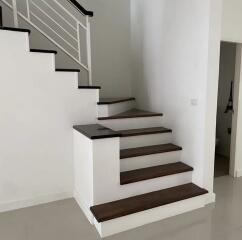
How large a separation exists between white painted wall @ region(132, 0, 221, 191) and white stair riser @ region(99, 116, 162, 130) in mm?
149

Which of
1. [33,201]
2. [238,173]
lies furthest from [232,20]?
[33,201]

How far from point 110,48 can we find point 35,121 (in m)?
2.13

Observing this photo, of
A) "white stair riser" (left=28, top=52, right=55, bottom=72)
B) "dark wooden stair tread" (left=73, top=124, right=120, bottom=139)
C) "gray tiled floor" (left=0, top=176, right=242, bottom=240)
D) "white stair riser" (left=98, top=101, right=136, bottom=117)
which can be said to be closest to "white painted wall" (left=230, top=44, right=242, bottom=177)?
"gray tiled floor" (left=0, top=176, right=242, bottom=240)

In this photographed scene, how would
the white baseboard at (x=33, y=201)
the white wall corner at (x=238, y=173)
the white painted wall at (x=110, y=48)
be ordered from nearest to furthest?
the white baseboard at (x=33, y=201) → the white wall corner at (x=238, y=173) → the white painted wall at (x=110, y=48)

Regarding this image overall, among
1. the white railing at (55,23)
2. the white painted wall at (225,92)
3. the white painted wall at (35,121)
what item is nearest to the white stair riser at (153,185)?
the white painted wall at (35,121)

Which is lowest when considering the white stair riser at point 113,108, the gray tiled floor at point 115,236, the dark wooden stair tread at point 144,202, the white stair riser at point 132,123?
the gray tiled floor at point 115,236

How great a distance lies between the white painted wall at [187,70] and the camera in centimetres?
255

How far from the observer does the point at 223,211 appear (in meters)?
2.56

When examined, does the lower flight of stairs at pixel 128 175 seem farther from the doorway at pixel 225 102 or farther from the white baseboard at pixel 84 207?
the doorway at pixel 225 102

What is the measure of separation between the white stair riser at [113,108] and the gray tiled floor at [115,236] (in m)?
1.13

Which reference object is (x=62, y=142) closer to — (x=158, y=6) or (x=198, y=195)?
(x=198, y=195)

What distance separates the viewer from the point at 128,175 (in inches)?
101

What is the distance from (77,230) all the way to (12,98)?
1478 mm

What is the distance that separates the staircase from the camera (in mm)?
2254
